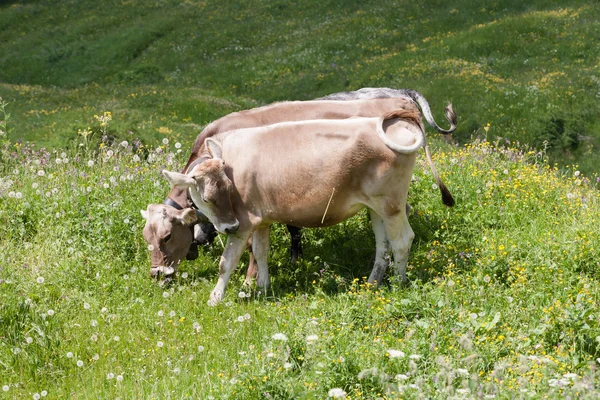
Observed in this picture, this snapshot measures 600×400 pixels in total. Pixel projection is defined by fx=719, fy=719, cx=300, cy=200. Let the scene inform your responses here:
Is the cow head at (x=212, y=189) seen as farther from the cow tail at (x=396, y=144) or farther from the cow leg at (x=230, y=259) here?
the cow tail at (x=396, y=144)

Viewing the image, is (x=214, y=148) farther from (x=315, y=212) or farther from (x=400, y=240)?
(x=400, y=240)

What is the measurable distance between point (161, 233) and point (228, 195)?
1.17 meters

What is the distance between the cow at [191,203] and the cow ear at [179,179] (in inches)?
19.0

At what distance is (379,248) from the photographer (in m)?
9.19

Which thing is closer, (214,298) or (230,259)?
(214,298)

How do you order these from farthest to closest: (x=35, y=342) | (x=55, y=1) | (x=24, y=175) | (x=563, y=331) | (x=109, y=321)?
1. (x=55, y=1)
2. (x=24, y=175)
3. (x=109, y=321)
4. (x=35, y=342)
5. (x=563, y=331)

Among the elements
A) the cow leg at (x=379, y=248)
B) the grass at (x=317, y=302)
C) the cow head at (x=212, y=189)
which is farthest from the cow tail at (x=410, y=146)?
the cow head at (x=212, y=189)

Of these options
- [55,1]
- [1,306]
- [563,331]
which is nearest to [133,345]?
[1,306]

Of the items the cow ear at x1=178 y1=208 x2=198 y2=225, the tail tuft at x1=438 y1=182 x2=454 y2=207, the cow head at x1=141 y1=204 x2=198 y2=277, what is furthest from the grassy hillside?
the tail tuft at x1=438 y1=182 x2=454 y2=207

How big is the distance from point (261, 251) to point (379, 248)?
1530 mm

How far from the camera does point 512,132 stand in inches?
941

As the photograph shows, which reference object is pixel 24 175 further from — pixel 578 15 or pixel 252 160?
pixel 578 15

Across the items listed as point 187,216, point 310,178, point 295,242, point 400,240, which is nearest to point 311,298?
point 400,240

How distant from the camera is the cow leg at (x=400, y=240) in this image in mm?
8680
